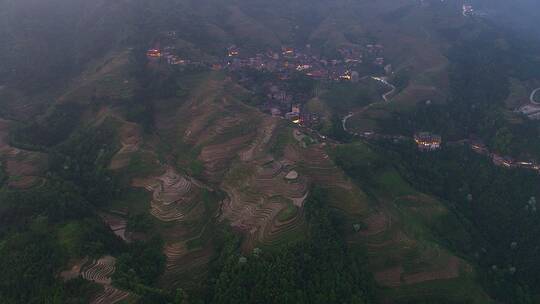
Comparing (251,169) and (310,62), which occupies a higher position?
(251,169)

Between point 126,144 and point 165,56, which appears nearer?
point 126,144

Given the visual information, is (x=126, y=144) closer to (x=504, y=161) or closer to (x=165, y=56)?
(x=165, y=56)

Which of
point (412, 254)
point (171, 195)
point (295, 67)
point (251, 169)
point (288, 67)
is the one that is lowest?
point (295, 67)

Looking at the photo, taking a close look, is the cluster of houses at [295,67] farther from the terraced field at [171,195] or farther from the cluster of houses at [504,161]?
the terraced field at [171,195]

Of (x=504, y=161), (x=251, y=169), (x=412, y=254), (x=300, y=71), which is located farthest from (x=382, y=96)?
(x=412, y=254)

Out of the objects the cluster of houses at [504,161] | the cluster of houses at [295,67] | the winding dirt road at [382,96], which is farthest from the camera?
the cluster of houses at [295,67]

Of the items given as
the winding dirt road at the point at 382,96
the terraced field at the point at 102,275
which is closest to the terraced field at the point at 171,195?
the terraced field at the point at 102,275

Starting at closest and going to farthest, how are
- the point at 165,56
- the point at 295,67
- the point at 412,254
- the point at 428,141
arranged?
1. the point at 412,254
2. the point at 428,141
3. the point at 165,56
4. the point at 295,67

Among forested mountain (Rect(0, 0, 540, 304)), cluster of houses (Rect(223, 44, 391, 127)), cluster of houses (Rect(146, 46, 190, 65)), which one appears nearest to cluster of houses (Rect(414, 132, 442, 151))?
forested mountain (Rect(0, 0, 540, 304))

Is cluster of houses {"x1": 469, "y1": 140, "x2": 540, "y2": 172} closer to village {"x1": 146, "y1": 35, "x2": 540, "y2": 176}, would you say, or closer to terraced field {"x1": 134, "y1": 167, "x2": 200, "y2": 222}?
village {"x1": 146, "y1": 35, "x2": 540, "y2": 176}

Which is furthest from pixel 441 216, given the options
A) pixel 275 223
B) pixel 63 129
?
pixel 63 129
